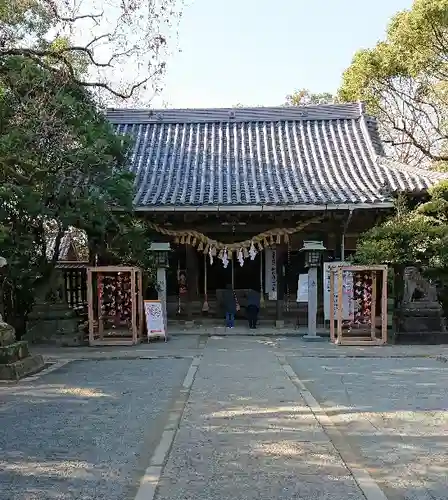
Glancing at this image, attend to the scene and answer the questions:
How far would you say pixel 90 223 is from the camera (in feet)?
46.0

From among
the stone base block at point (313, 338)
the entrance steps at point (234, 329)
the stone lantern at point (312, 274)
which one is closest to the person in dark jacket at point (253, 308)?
the entrance steps at point (234, 329)

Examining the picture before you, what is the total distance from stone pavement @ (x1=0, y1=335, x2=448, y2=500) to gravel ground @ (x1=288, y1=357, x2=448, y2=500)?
0.06 feet

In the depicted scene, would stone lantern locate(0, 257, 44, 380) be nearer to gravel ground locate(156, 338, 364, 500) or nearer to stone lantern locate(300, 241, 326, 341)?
gravel ground locate(156, 338, 364, 500)

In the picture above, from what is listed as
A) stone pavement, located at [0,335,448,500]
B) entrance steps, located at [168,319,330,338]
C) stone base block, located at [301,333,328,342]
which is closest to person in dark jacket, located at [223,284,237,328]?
entrance steps, located at [168,319,330,338]

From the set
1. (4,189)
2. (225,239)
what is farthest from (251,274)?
(4,189)

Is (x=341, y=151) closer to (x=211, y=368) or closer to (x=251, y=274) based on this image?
(x=251, y=274)

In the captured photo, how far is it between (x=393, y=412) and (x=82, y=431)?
12.4 feet

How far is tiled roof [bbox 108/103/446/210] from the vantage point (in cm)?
1700

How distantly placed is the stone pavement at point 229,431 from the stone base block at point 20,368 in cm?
35

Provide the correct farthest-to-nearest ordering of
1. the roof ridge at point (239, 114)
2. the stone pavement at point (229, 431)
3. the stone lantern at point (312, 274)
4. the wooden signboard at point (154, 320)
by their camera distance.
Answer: the roof ridge at point (239, 114), the stone lantern at point (312, 274), the wooden signboard at point (154, 320), the stone pavement at point (229, 431)

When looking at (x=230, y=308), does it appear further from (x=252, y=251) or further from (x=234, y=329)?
(x=252, y=251)

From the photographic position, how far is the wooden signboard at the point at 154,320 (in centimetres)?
1533

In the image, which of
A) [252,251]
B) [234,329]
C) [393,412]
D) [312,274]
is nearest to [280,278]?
[252,251]

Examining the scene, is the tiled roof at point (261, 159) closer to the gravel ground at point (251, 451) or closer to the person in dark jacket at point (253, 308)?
the person in dark jacket at point (253, 308)
